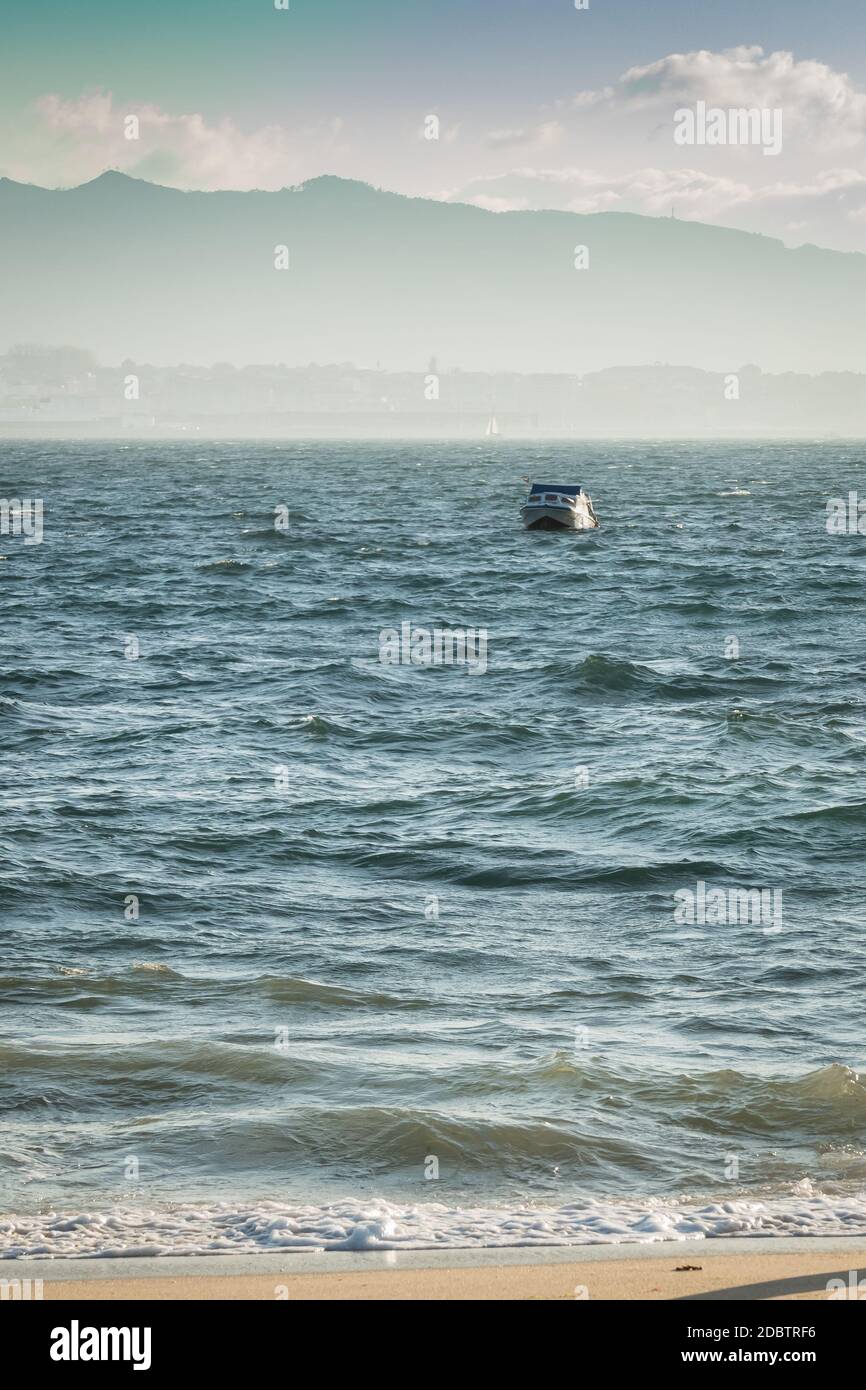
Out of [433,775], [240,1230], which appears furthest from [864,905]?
[240,1230]

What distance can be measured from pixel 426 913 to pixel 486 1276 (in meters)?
9.22

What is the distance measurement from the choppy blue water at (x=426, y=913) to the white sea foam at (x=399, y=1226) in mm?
233

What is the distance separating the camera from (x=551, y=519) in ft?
233

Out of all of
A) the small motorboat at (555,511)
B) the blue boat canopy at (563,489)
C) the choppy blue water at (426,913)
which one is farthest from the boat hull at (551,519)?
the choppy blue water at (426,913)

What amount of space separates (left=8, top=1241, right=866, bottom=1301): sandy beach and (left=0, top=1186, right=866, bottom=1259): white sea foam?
382 millimetres

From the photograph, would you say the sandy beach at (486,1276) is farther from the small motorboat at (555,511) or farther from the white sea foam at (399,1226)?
the small motorboat at (555,511)

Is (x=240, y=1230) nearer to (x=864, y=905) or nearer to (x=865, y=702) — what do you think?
(x=864, y=905)

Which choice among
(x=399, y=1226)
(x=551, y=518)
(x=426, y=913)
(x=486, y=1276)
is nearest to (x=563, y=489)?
(x=551, y=518)

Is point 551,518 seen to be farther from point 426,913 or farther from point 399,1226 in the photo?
point 399,1226

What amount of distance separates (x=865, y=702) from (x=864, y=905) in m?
12.9

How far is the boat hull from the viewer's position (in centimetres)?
7094

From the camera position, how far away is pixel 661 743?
26250mm

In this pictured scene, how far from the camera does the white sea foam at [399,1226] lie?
8625mm

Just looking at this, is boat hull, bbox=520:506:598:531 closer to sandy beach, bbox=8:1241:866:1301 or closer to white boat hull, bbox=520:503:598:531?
white boat hull, bbox=520:503:598:531
